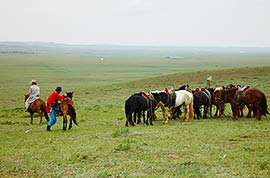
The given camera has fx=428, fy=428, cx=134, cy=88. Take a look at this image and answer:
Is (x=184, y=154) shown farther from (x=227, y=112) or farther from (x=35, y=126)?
(x=227, y=112)

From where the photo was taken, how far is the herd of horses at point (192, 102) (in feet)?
55.9

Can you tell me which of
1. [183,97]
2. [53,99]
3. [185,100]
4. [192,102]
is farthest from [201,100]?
[53,99]

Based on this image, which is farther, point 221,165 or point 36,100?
point 36,100

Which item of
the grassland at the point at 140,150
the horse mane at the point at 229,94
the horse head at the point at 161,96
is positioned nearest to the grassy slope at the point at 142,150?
the grassland at the point at 140,150

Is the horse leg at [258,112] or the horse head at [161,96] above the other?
the horse head at [161,96]

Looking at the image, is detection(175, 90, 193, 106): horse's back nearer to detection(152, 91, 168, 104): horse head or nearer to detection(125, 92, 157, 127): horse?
detection(152, 91, 168, 104): horse head

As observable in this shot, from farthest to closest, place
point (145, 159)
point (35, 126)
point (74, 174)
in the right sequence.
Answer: point (35, 126)
point (145, 159)
point (74, 174)

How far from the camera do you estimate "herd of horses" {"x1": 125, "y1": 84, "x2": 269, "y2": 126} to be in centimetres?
1705

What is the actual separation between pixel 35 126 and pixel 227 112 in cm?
961

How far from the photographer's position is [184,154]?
10.8m

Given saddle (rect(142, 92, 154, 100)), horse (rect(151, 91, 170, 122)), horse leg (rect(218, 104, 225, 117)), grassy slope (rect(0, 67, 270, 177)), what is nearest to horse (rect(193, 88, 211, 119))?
horse leg (rect(218, 104, 225, 117))

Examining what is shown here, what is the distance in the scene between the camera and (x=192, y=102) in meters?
18.9

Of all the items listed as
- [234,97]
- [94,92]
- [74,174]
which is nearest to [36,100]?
[234,97]

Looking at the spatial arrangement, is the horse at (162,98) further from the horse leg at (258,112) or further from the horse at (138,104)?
the horse leg at (258,112)
